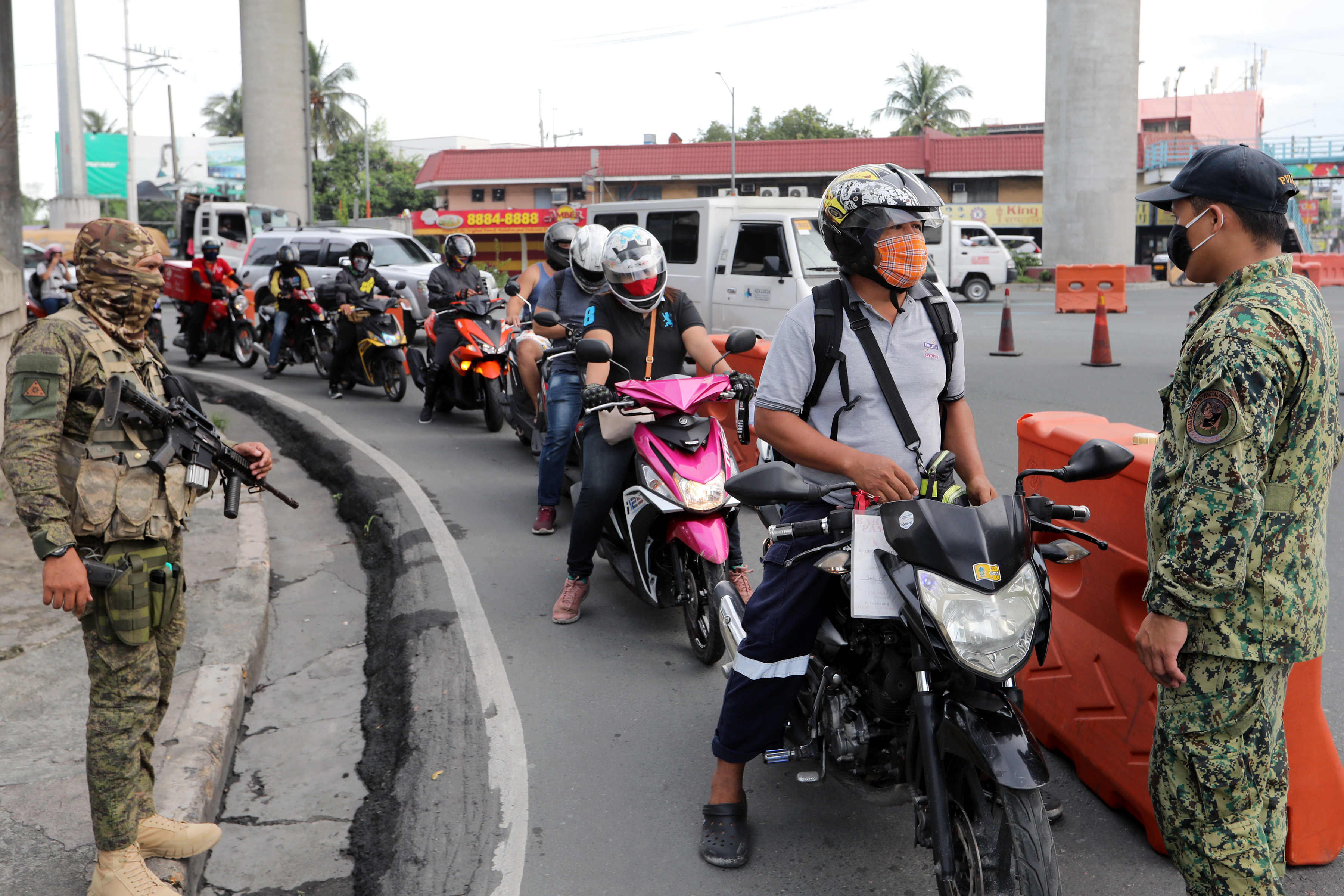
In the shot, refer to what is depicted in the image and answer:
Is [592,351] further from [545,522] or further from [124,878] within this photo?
[124,878]

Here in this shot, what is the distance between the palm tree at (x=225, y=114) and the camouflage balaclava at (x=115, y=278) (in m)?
84.0

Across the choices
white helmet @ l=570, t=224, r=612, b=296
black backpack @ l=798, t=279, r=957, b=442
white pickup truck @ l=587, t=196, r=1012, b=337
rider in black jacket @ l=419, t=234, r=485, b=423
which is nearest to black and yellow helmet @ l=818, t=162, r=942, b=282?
black backpack @ l=798, t=279, r=957, b=442

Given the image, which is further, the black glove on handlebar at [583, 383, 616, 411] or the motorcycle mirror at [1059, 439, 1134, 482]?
the black glove on handlebar at [583, 383, 616, 411]

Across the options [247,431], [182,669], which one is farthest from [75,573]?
[247,431]

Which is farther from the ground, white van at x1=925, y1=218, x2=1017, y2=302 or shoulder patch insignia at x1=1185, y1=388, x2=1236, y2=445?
white van at x1=925, y1=218, x2=1017, y2=302

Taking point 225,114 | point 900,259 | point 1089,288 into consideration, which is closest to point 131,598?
point 900,259

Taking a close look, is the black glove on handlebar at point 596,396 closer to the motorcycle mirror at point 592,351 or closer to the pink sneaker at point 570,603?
the motorcycle mirror at point 592,351

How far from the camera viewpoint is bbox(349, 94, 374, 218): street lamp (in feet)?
202

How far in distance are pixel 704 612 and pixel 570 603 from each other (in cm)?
95

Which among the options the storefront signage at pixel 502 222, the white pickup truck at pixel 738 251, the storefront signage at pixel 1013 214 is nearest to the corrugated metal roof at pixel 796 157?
the storefront signage at pixel 1013 214

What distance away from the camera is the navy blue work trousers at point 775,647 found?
326 centimetres

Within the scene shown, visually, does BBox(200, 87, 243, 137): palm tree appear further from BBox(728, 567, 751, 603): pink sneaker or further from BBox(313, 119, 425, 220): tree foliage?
BBox(728, 567, 751, 603): pink sneaker

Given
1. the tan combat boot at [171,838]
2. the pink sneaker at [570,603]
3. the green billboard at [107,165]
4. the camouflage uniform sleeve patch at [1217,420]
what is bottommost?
the tan combat boot at [171,838]

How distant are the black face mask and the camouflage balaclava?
8.87 ft
